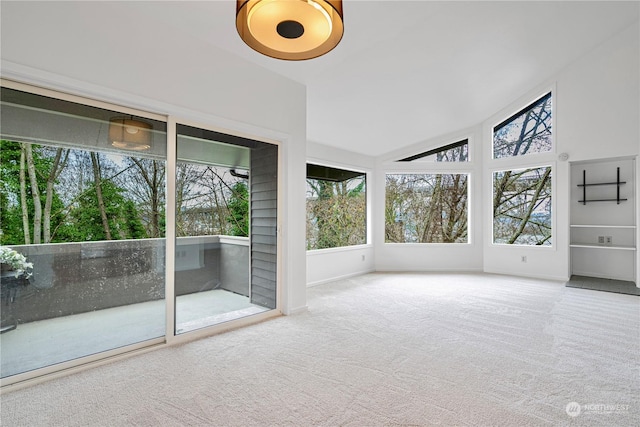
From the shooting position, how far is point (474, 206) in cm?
646

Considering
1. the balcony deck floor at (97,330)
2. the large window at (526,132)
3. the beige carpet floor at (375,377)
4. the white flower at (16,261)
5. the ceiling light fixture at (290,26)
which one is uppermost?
the large window at (526,132)

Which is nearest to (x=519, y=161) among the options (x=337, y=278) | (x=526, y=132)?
(x=526, y=132)

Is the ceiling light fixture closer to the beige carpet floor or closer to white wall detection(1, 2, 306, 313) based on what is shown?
white wall detection(1, 2, 306, 313)

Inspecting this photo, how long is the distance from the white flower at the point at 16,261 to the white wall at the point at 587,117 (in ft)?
22.3

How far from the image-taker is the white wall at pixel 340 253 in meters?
5.35

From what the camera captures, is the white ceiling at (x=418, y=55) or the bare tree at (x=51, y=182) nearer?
the bare tree at (x=51, y=182)

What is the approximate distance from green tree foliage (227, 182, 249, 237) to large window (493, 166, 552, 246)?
16.6ft

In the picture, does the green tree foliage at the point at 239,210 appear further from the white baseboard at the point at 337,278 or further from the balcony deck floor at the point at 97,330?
the white baseboard at the point at 337,278

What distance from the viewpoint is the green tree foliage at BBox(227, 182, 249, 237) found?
331cm

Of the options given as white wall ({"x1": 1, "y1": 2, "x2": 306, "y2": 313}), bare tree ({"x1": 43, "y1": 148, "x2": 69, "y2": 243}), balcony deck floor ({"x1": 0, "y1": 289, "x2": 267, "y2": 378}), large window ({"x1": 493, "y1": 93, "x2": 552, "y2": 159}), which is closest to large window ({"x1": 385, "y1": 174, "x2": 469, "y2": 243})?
large window ({"x1": 493, "y1": 93, "x2": 552, "y2": 159})

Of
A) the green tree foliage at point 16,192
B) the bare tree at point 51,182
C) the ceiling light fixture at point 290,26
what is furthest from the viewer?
the bare tree at point 51,182

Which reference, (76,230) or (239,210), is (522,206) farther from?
(76,230)

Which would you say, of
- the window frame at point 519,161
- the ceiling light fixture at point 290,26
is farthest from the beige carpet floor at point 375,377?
the window frame at point 519,161

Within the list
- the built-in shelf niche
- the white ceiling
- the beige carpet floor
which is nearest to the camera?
the beige carpet floor
